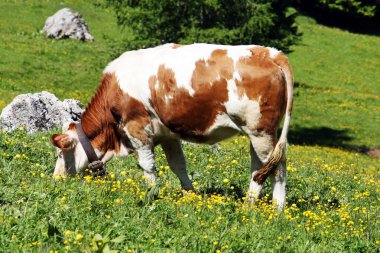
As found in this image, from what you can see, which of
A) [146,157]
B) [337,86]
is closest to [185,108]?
[146,157]

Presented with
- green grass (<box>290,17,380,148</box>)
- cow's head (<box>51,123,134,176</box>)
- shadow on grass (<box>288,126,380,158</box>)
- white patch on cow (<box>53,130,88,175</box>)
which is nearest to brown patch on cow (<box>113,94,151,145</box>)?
cow's head (<box>51,123,134,176</box>)

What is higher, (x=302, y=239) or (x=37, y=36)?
(x=302, y=239)

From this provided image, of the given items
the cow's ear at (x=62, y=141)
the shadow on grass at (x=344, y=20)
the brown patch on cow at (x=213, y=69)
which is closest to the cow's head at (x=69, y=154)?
the cow's ear at (x=62, y=141)

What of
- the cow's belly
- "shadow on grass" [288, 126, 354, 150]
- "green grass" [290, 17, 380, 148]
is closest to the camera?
the cow's belly

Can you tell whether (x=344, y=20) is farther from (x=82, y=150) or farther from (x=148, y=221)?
(x=148, y=221)

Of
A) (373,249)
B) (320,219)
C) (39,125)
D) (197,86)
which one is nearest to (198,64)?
(197,86)

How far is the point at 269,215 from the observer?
366 inches

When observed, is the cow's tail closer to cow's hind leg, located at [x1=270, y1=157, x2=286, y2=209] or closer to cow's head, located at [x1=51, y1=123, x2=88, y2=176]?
cow's hind leg, located at [x1=270, y1=157, x2=286, y2=209]

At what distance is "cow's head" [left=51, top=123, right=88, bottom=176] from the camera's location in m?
11.4

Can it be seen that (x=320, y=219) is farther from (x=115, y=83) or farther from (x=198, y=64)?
(x=115, y=83)

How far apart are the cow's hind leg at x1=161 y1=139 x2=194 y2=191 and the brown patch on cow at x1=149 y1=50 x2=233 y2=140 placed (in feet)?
2.91

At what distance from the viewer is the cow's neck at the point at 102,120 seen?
11375 millimetres

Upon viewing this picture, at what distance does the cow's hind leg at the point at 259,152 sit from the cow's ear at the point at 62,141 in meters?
3.33

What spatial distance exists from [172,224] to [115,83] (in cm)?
372
